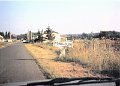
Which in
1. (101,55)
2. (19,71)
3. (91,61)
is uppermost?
(101,55)

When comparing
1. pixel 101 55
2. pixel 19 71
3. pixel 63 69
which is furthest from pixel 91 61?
pixel 19 71

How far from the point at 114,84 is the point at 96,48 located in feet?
38.7

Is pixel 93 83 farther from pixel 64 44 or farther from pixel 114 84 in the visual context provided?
pixel 64 44

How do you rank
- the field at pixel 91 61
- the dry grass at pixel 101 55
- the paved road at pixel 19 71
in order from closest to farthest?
the paved road at pixel 19 71 < the field at pixel 91 61 < the dry grass at pixel 101 55

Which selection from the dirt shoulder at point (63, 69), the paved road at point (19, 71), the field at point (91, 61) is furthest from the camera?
the field at point (91, 61)

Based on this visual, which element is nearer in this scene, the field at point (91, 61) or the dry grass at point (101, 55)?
the field at point (91, 61)

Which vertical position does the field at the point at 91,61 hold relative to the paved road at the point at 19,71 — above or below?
above

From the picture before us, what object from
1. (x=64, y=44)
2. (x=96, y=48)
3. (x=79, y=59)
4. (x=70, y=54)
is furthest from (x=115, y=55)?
(x=64, y=44)

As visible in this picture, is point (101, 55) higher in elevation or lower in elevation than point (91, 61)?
higher

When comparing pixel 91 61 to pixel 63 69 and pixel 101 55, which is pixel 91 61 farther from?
pixel 63 69

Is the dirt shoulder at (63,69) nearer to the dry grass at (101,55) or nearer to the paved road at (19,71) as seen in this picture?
the paved road at (19,71)

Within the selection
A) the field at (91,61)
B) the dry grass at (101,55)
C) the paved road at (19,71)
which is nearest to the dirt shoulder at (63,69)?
the field at (91,61)

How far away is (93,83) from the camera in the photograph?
3.84 m

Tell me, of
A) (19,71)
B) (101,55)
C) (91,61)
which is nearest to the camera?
(19,71)
